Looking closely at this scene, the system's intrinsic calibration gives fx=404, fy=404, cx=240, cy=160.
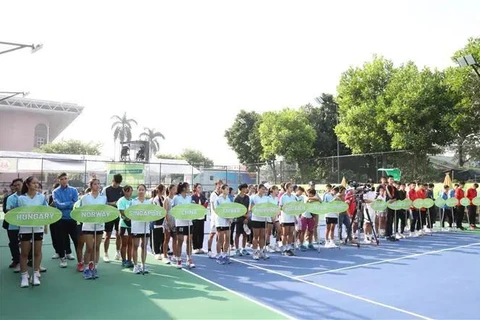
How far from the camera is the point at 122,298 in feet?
19.5

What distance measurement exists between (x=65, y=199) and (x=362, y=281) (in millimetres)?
5801

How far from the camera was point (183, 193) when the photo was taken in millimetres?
8516

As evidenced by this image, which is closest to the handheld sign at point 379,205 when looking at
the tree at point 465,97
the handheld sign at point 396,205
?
the handheld sign at point 396,205

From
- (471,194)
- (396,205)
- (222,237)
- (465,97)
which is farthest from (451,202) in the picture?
(465,97)

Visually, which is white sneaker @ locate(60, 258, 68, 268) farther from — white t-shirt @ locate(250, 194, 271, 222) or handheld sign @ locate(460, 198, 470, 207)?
handheld sign @ locate(460, 198, 470, 207)

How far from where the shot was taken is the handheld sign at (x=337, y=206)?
414 inches

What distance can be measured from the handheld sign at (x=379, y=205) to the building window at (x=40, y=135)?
6107cm

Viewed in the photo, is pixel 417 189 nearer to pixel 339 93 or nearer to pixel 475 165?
pixel 475 165

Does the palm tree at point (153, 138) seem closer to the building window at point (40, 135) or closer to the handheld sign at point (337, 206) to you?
the building window at point (40, 135)

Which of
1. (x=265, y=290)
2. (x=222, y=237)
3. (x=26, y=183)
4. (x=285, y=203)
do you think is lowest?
(x=265, y=290)

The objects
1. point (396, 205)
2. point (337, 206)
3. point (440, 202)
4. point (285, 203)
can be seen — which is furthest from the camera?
point (440, 202)

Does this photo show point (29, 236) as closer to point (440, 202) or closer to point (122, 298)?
point (122, 298)

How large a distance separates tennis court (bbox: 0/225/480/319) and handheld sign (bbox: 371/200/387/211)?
2.82 metres

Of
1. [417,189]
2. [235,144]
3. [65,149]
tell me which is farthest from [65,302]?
[65,149]
